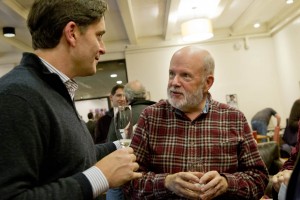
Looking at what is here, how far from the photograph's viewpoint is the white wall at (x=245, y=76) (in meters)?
7.20

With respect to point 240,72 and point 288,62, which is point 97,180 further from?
point 240,72

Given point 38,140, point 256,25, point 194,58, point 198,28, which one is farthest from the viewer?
point 256,25

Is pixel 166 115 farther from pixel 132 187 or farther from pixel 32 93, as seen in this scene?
pixel 32 93

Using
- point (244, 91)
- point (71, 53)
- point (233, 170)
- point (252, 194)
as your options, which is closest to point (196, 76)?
point (233, 170)

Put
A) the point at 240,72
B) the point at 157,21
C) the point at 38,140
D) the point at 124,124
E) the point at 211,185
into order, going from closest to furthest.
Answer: the point at 38,140
the point at 124,124
the point at 211,185
the point at 157,21
the point at 240,72

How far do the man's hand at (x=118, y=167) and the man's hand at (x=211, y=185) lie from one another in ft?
1.35

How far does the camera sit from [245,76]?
23.7 feet

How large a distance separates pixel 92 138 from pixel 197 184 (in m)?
0.49

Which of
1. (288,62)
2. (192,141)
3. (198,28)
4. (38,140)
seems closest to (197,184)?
(192,141)

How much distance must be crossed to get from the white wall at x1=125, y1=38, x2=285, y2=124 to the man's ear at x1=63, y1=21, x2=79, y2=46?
607cm

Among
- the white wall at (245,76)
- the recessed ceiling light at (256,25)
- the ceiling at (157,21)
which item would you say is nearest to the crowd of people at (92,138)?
the ceiling at (157,21)

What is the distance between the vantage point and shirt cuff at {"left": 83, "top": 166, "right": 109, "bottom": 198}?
0.96m

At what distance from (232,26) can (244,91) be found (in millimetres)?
1513

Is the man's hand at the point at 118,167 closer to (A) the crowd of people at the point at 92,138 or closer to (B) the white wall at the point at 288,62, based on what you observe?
(A) the crowd of people at the point at 92,138
